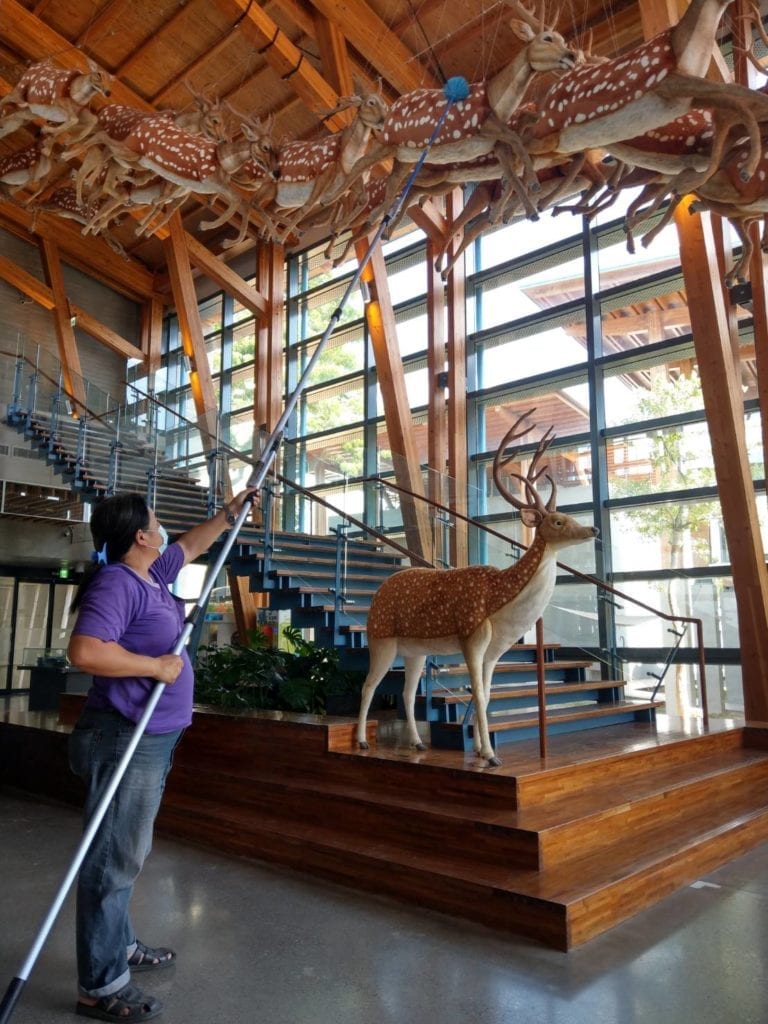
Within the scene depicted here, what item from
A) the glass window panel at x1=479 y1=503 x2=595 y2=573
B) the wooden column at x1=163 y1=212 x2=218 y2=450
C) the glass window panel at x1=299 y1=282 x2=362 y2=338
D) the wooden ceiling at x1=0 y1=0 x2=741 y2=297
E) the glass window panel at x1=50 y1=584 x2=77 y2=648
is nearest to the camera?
the glass window panel at x1=479 y1=503 x2=595 y2=573

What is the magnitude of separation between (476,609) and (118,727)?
7.48ft

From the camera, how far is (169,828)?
15.1ft

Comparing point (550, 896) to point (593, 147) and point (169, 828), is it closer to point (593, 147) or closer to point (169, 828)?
point (169, 828)

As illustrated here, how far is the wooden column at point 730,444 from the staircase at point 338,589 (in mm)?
959

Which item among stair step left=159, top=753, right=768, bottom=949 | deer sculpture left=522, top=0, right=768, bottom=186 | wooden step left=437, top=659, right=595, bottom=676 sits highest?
deer sculpture left=522, top=0, right=768, bottom=186

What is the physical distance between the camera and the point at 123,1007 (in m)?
2.30

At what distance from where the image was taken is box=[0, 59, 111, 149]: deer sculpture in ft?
13.6

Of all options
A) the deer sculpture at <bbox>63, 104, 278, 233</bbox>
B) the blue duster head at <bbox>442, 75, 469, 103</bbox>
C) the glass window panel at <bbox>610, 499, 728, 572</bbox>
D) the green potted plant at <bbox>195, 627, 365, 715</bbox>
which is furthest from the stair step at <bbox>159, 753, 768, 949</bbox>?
the glass window panel at <bbox>610, 499, 728, 572</bbox>

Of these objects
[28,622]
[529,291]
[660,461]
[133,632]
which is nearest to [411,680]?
[133,632]

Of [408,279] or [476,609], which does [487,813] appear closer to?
[476,609]

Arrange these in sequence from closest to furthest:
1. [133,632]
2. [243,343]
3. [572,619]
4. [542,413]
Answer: [133,632] < [572,619] < [542,413] < [243,343]

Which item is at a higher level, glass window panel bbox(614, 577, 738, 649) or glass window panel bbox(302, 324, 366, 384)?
glass window panel bbox(302, 324, 366, 384)

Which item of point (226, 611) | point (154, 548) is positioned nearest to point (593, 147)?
point (154, 548)

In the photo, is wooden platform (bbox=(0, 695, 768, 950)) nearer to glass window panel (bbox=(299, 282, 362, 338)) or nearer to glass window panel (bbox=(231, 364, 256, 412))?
glass window panel (bbox=(299, 282, 362, 338))
